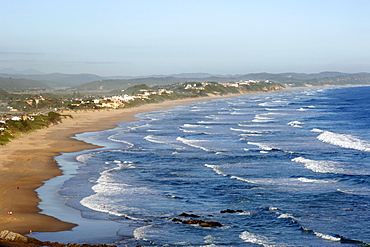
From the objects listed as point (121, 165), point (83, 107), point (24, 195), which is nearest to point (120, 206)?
point (24, 195)

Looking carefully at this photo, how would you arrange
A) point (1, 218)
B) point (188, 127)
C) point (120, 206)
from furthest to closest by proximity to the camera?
1. point (188, 127)
2. point (120, 206)
3. point (1, 218)

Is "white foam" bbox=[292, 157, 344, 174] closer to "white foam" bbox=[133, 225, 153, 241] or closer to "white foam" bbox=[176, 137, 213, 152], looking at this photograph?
"white foam" bbox=[176, 137, 213, 152]

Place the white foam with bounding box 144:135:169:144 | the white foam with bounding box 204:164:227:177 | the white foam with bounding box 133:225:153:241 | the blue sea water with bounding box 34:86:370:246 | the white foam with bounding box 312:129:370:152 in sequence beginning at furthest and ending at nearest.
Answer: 1. the white foam with bounding box 144:135:169:144
2. the white foam with bounding box 312:129:370:152
3. the white foam with bounding box 204:164:227:177
4. the blue sea water with bounding box 34:86:370:246
5. the white foam with bounding box 133:225:153:241

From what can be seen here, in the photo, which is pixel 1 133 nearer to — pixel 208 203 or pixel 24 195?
pixel 24 195

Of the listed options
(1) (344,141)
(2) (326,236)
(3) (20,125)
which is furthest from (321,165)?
(3) (20,125)

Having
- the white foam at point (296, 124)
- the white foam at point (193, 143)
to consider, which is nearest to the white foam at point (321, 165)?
the white foam at point (193, 143)

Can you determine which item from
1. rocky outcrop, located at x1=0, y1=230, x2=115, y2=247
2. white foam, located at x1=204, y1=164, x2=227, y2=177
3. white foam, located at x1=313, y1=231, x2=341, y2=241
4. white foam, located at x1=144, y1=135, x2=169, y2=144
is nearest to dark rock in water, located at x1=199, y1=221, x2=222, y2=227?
white foam, located at x1=313, y1=231, x2=341, y2=241

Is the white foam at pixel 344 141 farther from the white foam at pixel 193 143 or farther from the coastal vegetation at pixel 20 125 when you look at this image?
the coastal vegetation at pixel 20 125
